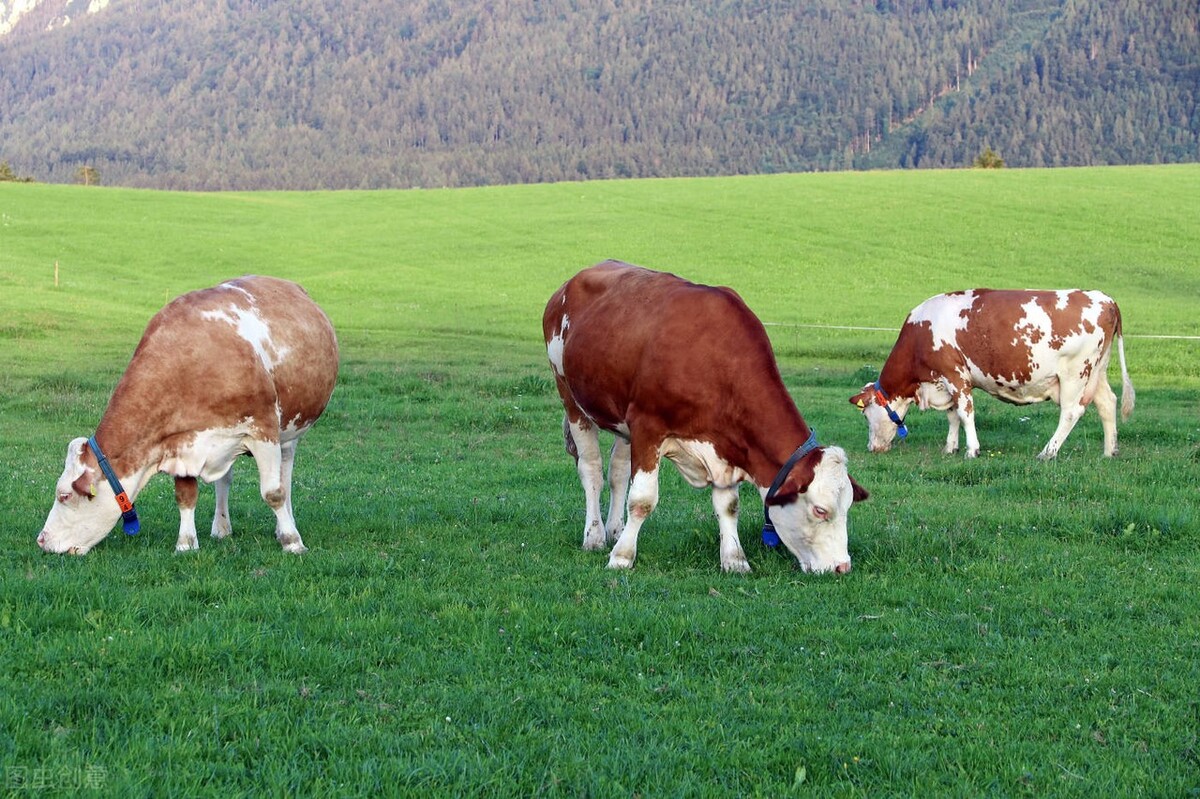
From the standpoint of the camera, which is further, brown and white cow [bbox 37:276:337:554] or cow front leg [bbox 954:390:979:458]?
cow front leg [bbox 954:390:979:458]

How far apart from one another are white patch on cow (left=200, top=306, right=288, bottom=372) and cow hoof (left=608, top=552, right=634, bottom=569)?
3285 mm

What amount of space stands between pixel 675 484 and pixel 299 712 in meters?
8.38

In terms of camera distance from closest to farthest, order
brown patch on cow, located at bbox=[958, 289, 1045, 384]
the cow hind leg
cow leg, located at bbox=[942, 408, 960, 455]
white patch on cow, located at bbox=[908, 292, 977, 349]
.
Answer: the cow hind leg → brown patch on cow, located at bbox=[958, 289, 1045, 384] → cow leg, located at bbox=[942, 408, 960, 455] → white patch on cow, located at bbox=[908, 292, 977, 349]

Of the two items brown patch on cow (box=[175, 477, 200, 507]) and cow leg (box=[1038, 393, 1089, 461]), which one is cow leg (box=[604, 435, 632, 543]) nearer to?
brown patch on cow (box=[175, 477, 200, 507])

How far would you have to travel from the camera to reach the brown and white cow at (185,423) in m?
9.18

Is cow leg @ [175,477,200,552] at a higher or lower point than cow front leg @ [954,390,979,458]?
higher

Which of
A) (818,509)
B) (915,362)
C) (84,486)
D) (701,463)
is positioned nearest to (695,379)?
(701,463)

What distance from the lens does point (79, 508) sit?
A: 9156mm

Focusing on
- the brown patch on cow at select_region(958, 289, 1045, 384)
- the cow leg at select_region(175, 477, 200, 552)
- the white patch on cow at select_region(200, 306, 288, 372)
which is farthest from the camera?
the brown patch on cow at select_region(958, 289, 1045, 384)

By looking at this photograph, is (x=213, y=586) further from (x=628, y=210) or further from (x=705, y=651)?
(x=628, y=210)

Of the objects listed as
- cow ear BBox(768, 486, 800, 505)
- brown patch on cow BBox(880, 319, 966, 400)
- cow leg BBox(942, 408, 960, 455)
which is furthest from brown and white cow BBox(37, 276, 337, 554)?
brown patch on cow BBox(880, 319, 966, 400)

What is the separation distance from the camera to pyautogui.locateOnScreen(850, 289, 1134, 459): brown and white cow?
54.5 feet

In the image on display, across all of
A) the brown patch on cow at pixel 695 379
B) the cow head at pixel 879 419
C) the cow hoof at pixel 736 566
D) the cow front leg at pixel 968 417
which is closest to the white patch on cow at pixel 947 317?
the cow front leg at pixel 968 417

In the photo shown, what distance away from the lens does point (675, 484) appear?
13.8 meters
